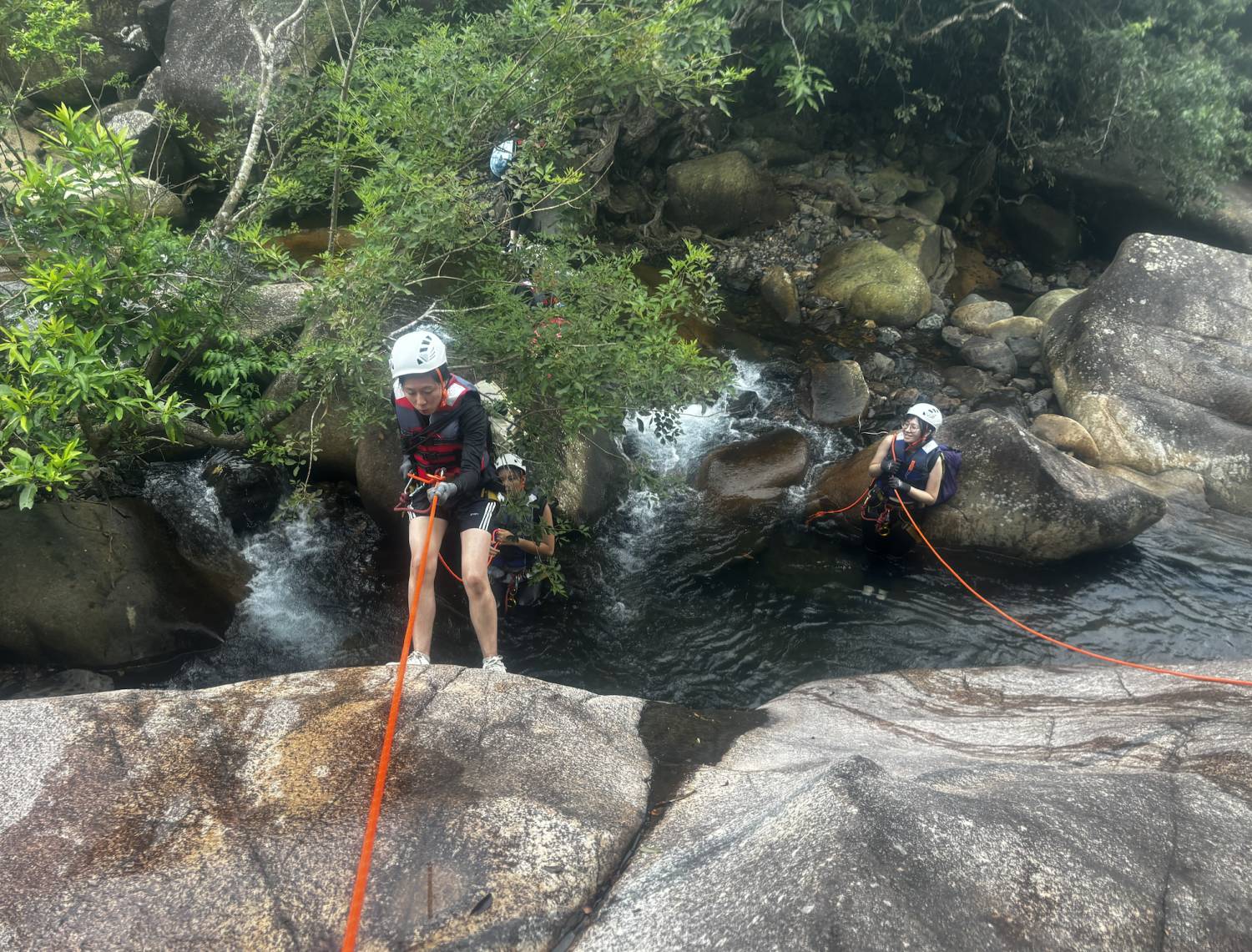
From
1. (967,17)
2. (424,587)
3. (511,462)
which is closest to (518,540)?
(511,462)

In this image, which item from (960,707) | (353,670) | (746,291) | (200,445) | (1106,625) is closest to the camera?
(353,670)

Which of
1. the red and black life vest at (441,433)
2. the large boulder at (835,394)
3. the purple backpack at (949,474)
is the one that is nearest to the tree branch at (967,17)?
the large boulder at (835,394)

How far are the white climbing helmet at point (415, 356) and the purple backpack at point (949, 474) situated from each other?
526cm

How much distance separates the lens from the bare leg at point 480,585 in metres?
5.40

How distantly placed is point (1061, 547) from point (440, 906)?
23.6 feet

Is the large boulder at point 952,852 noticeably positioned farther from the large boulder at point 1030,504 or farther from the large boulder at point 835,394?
the large boulder at point 835,394

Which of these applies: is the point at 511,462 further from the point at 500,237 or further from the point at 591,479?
the point at 500,237

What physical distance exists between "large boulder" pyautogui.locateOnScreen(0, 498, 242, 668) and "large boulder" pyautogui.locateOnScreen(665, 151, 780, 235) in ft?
36.1

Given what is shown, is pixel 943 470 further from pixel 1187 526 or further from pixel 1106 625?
pixel 1187 526

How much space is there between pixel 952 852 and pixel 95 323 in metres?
5.78

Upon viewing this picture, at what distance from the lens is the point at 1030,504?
26.5 feet

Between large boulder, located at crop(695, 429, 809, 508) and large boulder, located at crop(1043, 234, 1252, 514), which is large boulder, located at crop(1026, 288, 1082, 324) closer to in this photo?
large boulder, located at crop(1043, 234, 1252, 514)

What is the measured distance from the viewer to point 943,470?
322 inches

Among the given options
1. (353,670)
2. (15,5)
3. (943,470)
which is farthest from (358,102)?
(943,470)
